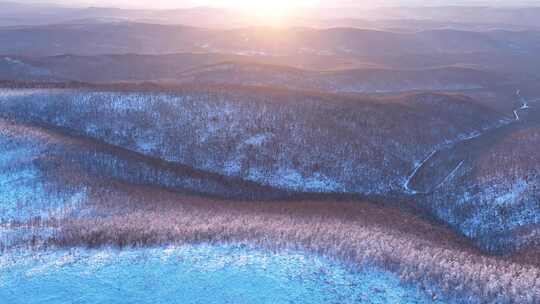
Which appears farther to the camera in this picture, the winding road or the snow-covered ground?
the winding road

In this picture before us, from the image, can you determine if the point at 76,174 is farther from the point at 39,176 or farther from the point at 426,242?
the point at 426,242

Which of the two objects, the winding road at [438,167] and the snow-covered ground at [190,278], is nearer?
the snow-covered ground at [190,278]

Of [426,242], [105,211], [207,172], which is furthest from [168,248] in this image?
[207,172]

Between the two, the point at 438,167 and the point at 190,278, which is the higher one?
the point at 438,167

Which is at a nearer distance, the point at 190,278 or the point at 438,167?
the point at 190,278
